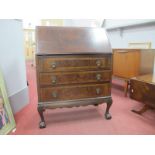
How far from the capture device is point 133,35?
3.26 m

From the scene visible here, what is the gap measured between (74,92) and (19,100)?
3.15 ft

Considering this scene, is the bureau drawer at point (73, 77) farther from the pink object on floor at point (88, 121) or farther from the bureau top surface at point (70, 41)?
the pink object on floor at point (88, 121)

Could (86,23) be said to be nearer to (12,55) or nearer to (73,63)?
(12,55)

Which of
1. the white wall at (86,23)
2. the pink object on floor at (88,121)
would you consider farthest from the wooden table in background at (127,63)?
the white wall at (86,23)

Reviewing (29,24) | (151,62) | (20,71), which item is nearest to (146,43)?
(151,62)

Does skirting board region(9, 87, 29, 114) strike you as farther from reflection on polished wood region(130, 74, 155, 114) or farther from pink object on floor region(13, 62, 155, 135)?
reflection on polished wood region(130, 74, 155, 114)

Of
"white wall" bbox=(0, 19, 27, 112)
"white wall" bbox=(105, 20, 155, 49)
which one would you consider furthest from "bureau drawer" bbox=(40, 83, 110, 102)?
"white wall" bbox=(105, 20, 155, 49)

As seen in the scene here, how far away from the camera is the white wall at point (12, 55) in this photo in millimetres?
1941

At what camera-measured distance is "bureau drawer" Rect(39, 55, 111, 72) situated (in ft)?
5.35

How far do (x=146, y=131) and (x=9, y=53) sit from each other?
73.1 inches

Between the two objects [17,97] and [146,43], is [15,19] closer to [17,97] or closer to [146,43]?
[17,97]

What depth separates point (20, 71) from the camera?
2.33 m

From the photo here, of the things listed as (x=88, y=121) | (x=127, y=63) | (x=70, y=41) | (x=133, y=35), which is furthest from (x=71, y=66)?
(x=133, y=35)

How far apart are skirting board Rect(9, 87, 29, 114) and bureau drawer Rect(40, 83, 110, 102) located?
668mm
